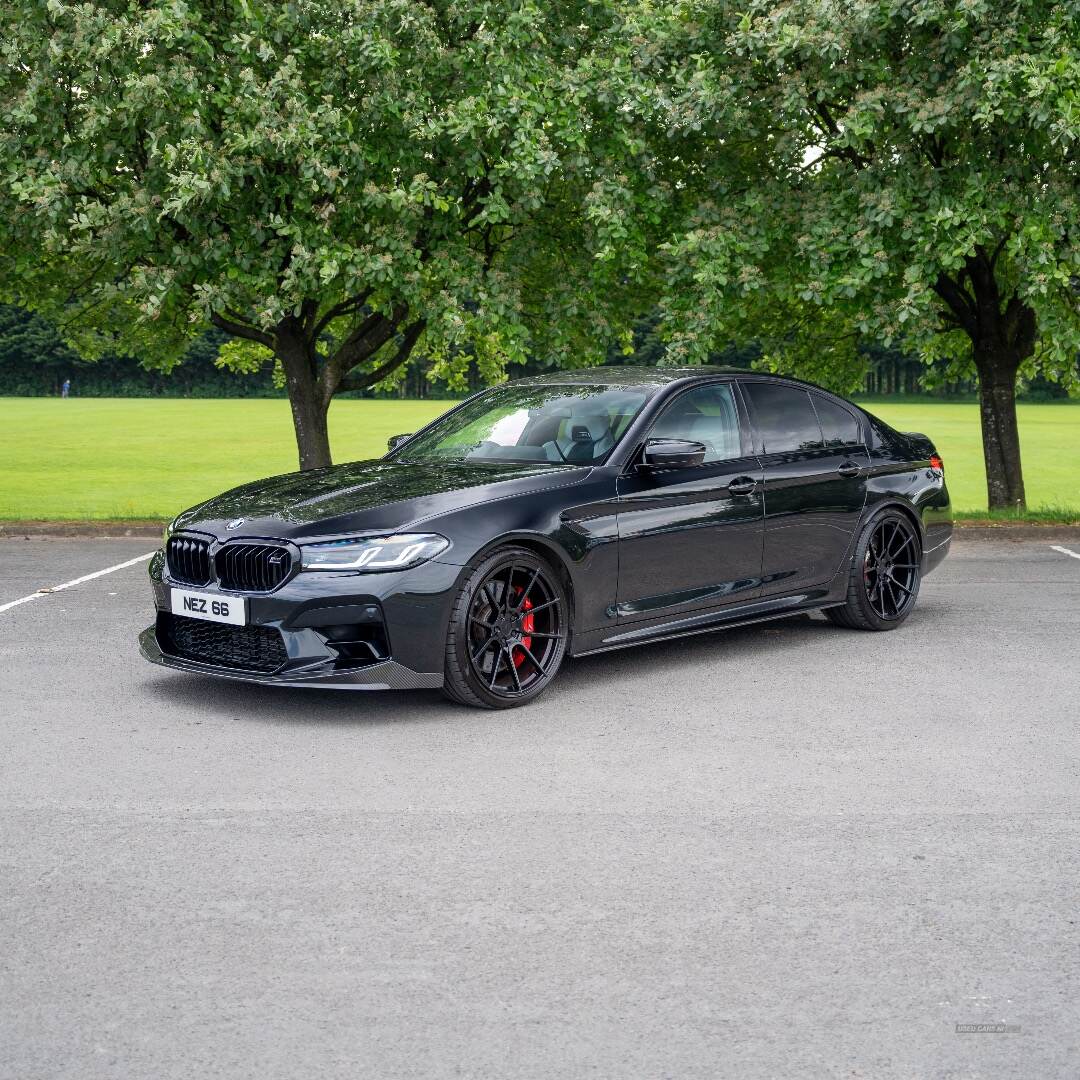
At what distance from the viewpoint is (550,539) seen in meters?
7.37

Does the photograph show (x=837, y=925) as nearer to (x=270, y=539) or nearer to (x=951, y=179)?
(x=270, y=539)

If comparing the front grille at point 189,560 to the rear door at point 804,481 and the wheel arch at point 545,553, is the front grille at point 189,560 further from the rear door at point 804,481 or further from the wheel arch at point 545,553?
the rear door at point 804,481

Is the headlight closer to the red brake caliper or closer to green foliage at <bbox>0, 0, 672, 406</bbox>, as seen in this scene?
the red brake caliper

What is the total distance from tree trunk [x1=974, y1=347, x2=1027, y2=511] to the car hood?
1220 centimetres

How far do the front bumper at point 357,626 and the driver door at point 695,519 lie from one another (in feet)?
4.02

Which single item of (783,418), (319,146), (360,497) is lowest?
(360,497)

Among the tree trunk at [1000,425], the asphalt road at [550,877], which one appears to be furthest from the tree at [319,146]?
the asphalt road at [550,877]

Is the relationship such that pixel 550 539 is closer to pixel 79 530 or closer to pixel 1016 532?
pixel 1016 532

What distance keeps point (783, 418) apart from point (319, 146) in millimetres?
8379

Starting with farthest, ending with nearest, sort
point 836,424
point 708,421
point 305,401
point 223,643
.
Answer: point 305,401 → point 836,424 → point 708,421 → point 223,643

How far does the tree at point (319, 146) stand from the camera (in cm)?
1529

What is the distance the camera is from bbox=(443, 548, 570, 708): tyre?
7.06 m

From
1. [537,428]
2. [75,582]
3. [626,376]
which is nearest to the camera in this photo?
[537,428]

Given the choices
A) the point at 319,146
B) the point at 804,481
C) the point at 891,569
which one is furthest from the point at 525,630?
the point at 319,146
